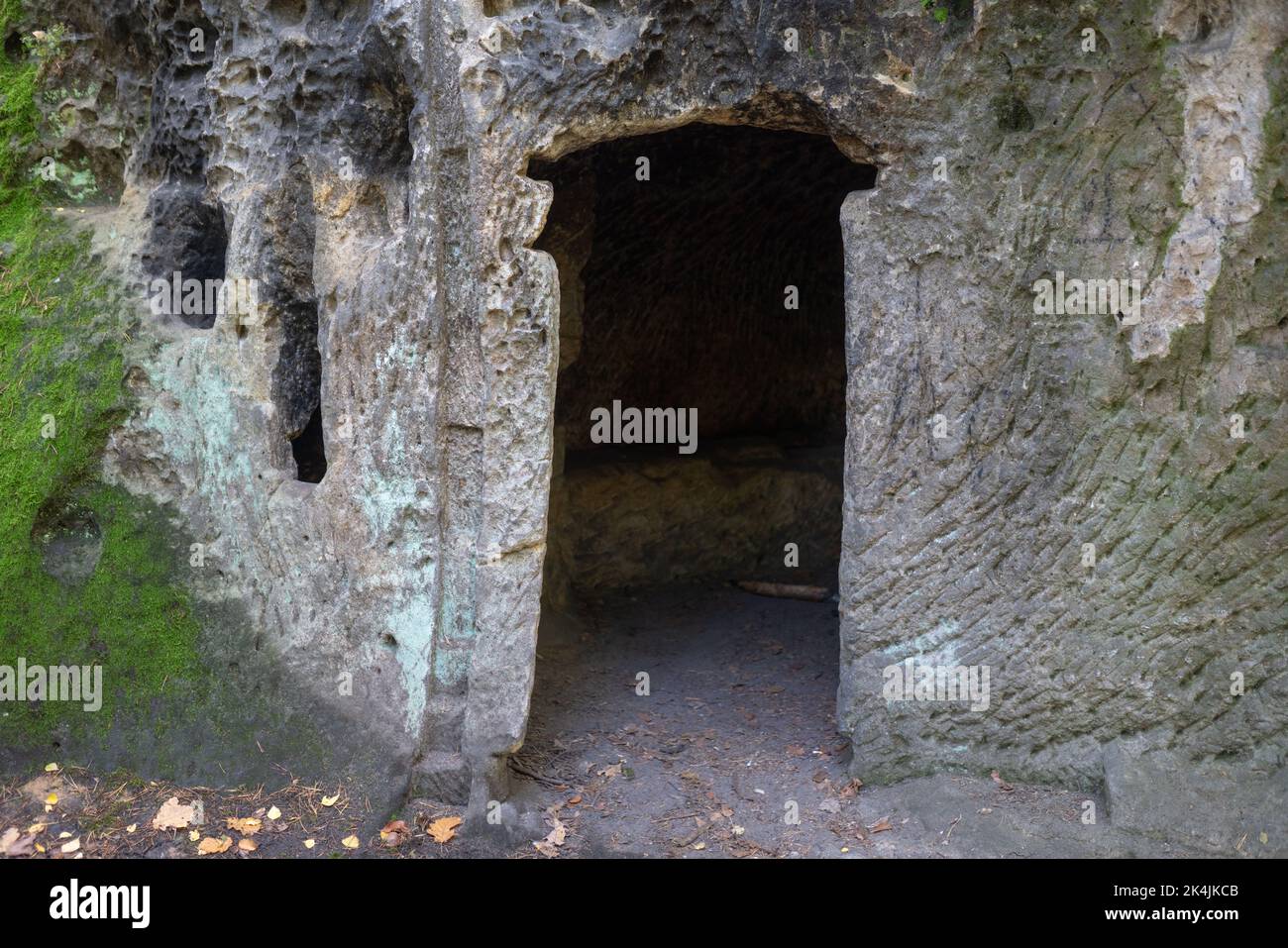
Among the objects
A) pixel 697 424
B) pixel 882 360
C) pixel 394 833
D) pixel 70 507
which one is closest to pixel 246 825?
pixel 394 833

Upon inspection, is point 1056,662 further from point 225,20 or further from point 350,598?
point 225,20

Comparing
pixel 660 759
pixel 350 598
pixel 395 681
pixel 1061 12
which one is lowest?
pixel 660 759

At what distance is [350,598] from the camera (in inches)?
194

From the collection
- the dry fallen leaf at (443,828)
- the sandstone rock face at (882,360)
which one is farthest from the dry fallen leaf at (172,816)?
the dry fallen leaf at (443,828)

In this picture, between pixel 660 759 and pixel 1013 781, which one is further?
pixel 660 759

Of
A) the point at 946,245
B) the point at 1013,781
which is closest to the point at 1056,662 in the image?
the point at 1013,781

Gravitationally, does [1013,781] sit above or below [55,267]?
below

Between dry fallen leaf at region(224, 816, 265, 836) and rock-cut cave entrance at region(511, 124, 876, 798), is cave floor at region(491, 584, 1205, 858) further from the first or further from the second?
dry fallen leaf at region(224, 816, 265, 836)

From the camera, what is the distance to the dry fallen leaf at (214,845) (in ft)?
14.8

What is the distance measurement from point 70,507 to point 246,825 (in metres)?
1.58

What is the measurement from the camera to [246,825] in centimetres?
461

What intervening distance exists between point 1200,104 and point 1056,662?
2.06m

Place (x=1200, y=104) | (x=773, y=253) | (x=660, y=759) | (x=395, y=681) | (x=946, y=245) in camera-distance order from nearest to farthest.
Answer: (x=1200, y=104) → (x=946, y=245) → (x=395, y=681) → (x=660, y=759) → (x=773, y=253)

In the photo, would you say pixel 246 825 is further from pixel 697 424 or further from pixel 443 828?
pixel 697 424
